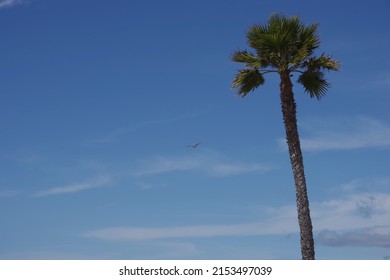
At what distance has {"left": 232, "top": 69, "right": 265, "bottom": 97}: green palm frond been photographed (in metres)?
29.9

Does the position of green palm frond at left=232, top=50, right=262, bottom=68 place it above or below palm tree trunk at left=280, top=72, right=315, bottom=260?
above

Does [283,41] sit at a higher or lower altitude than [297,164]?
higher

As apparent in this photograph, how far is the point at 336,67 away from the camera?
29.5 m

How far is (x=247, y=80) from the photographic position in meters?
30.0

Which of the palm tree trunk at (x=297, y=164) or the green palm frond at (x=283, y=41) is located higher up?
the green palm frond at (x=283, y=41)

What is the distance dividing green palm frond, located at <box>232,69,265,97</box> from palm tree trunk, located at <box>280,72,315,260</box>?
3.74 ft

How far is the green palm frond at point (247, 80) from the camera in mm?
29859

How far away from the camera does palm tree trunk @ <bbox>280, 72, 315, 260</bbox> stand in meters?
26.8

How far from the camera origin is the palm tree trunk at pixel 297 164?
26.8m

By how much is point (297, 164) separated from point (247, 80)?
4603mm

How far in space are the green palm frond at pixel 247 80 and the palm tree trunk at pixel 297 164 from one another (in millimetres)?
1141
